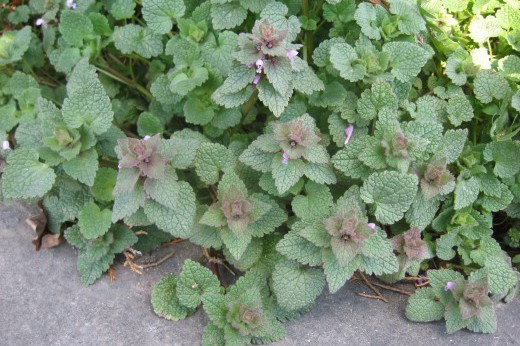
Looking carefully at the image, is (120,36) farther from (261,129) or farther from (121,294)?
(121,294)

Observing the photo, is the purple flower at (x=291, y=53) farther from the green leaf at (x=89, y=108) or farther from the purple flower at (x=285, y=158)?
the green leaf at (x=89, y=108)

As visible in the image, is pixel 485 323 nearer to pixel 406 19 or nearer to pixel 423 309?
pixel 423 309

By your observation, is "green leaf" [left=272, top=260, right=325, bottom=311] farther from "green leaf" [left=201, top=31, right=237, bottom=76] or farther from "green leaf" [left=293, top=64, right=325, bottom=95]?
"green leaf" [left=201, top=31, right=237, bottom=76]

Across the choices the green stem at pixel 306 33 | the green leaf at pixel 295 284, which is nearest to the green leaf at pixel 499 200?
the green leaf at pixel 295 284

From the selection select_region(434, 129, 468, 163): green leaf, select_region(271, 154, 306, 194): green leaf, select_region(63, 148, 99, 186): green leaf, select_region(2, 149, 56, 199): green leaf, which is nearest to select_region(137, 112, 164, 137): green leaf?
select_region(63, 148, 99, 186): green leaf

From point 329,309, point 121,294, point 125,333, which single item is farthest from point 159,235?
point 329,309

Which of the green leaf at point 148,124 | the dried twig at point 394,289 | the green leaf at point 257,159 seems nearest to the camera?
the green leaf at point 257,159
